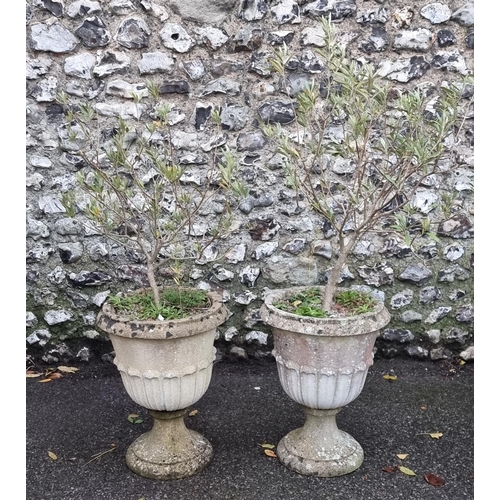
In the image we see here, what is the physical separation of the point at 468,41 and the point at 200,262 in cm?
215

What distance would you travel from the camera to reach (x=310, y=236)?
3611mm

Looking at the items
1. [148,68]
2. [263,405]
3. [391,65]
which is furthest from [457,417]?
[148,68]

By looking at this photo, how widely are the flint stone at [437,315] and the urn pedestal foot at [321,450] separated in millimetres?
1256

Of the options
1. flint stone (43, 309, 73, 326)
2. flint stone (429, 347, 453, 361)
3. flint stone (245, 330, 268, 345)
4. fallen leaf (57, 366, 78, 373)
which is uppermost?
flint stone (43, 309, 73, 326)

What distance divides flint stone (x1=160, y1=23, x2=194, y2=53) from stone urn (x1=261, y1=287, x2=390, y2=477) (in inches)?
66.7

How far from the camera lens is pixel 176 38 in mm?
3400

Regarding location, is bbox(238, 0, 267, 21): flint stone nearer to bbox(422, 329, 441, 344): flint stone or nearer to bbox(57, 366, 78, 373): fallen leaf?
bbox(422, 329, 441, 344): flint stone

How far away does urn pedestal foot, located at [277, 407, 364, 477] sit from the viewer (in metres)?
2.62

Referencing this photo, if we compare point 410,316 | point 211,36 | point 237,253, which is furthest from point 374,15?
point 410,316

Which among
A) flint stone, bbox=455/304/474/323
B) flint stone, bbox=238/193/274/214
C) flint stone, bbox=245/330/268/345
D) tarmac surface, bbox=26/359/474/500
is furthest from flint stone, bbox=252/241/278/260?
flint stone, bbox=455/304/474/323

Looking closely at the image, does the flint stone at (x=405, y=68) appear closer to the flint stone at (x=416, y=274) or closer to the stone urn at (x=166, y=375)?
the flint stone at (x=416, y=274)

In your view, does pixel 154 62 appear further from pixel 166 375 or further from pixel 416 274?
pixel 416 274

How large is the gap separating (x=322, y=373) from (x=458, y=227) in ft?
5.40

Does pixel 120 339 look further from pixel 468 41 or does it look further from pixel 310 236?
pixel 468 41
